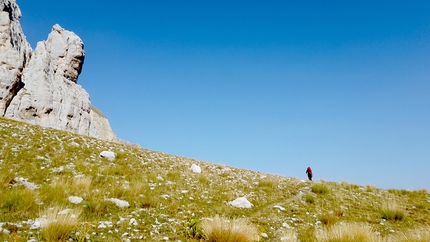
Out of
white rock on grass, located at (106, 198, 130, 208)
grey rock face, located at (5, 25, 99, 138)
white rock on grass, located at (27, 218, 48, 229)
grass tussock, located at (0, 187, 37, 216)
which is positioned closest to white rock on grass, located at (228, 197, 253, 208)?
white rock on grass, located at (106, 198, 130, 208)

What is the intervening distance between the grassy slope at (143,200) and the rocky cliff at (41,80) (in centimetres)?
9332

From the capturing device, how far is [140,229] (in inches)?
248

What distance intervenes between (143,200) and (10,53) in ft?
372

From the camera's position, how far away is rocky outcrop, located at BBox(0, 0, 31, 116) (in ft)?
284

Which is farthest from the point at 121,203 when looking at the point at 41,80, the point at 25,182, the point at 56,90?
the point at 56,90

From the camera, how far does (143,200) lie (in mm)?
8781

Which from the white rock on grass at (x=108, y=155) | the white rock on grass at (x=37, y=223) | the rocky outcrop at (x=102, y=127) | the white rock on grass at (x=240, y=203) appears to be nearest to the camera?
the white rock on grass at (x=37, y=223)

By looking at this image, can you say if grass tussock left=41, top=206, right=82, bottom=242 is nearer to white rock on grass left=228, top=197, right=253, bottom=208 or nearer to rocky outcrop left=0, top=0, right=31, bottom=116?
white rock on grass left=228, top=197, right=253, bottom=208

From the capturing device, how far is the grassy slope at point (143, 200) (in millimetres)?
6391

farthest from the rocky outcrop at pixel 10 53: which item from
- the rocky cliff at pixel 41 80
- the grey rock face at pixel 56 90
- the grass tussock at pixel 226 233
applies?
the grass tussock at pixel 226 233

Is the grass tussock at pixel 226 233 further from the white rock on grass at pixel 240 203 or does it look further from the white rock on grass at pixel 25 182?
the white rock on grass at pixel 25 182

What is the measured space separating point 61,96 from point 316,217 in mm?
122178

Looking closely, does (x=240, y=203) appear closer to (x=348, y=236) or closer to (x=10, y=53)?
(x=348, y=236)

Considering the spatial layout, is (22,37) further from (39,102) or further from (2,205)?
(2,205)
